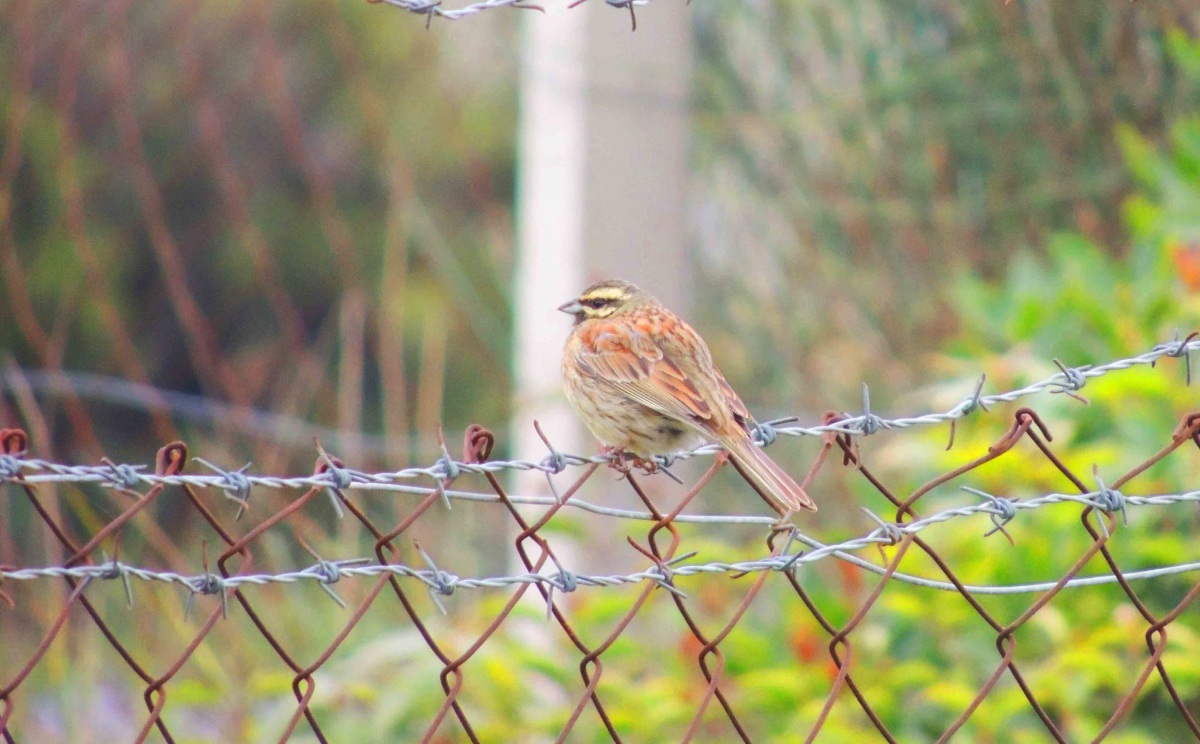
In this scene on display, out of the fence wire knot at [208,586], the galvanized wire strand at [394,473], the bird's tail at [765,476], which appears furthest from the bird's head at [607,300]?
the fence wire knot at [208,586]

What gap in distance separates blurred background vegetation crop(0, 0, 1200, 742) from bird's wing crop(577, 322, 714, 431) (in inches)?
32.1

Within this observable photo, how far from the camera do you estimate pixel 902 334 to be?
697 centimetres

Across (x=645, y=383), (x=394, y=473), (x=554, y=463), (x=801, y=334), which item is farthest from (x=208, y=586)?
(x=801, y=334)

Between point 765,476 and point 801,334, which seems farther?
point 801,334

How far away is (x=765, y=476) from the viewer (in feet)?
10.4

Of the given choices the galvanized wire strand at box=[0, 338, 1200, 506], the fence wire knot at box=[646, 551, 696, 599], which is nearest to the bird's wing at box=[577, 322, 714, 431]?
the galvanized wire strand at box=[0, 338, 1200, 506]

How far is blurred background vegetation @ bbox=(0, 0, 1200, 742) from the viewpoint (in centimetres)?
437

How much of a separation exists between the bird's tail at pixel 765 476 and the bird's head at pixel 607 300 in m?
0.96

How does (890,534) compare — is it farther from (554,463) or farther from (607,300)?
(607,300)

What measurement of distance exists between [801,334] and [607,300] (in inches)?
117

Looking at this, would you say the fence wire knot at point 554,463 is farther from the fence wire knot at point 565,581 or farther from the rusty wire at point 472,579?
the fence wire knot at point 565,581

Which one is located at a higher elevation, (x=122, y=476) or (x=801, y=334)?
(x=801, y=334)

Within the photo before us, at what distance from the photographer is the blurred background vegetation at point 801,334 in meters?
4.37

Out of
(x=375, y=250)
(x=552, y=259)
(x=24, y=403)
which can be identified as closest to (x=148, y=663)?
(x=24, y=403)
